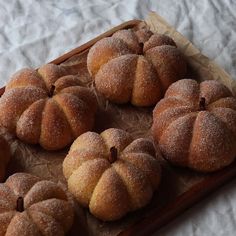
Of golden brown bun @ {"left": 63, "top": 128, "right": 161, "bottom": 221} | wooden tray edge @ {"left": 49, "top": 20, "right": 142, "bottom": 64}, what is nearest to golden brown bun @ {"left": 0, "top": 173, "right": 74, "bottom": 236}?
golden brown bun @ {"left": 63, "top": 128, "right": 161, "bottom": 221}

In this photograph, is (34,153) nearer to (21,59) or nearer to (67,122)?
(67,122)

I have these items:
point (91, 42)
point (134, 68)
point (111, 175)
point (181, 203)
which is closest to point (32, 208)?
point (111, 175)

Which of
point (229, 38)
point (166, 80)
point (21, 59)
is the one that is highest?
point (21, 59)

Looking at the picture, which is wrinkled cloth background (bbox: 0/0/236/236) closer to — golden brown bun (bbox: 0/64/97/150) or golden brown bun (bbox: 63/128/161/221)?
golden brown bun (bbox: 0/64/97/150)

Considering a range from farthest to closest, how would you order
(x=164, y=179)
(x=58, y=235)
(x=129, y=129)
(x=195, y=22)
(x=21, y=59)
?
1. (x=195, y=22)
2. (x=21, y=59)
3. (x=129, y=129)
4. (x=164, y=179)
5. (x=58, y=235)

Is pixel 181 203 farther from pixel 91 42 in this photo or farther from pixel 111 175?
pixel 91 42

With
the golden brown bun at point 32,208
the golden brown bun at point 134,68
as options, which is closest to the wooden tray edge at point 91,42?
the golden brown bun at point 134,68

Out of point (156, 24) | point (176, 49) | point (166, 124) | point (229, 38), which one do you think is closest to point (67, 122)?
point (166, 124)
